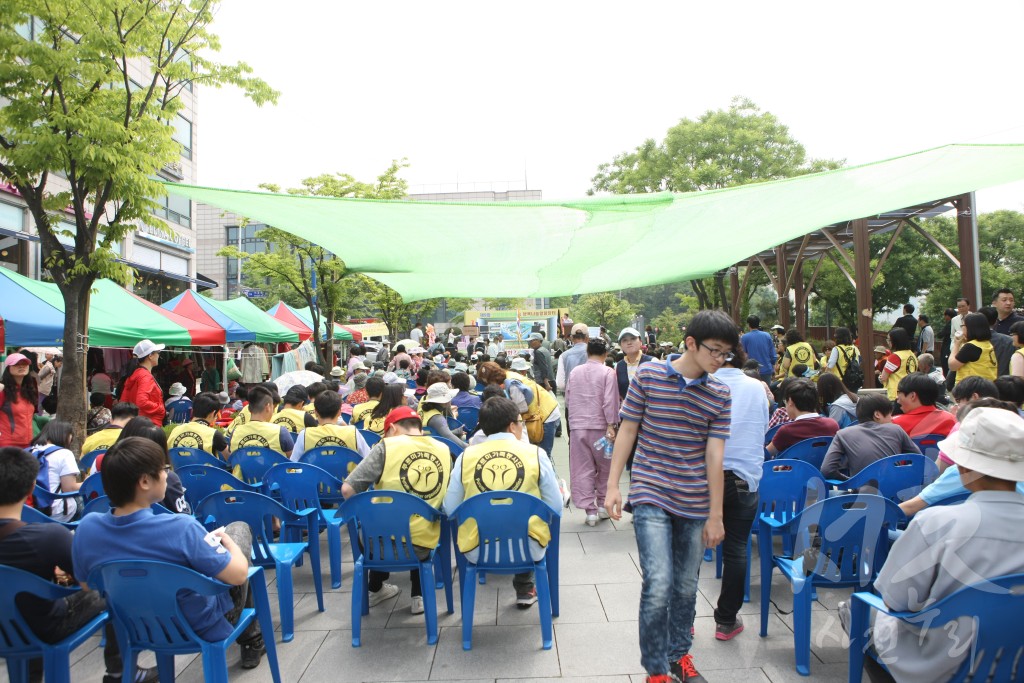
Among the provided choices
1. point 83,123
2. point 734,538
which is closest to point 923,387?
point 734,538

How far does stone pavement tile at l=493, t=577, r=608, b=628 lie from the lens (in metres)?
3.50

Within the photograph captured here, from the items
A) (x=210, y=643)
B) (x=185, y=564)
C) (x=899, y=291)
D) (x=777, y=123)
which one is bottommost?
(x=210, y=643)

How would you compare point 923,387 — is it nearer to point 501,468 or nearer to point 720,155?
point 501,468

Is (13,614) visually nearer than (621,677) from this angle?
Yes

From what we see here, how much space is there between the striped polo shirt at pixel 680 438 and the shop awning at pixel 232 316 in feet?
38.7

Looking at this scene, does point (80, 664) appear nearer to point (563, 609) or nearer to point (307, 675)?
point (307, 675)

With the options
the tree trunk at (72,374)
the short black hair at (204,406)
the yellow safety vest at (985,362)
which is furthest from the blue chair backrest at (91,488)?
the yellow safety vest at (985,362)

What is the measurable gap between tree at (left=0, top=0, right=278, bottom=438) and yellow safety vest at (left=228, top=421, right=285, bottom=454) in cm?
259

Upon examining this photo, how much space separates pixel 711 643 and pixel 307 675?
6.61ft

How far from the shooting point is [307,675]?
2973 mm

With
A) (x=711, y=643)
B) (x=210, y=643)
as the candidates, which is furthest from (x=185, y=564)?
(x=711, y=643)

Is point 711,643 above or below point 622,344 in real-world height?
below

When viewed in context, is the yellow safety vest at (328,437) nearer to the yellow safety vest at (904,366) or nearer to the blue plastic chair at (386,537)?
the blue plastic chair at (386,537)

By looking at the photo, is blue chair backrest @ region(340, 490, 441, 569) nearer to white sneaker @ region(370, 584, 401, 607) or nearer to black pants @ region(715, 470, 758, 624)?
white sneaker @ region(370, 584, 401, 607)
